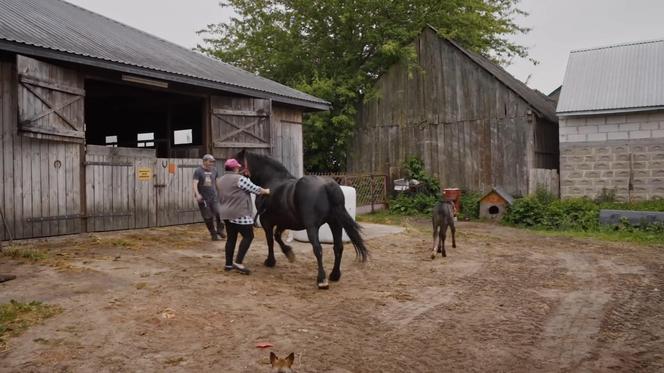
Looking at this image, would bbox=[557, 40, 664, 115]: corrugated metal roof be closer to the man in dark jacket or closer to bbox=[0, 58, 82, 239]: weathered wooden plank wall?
the man in dark jacket

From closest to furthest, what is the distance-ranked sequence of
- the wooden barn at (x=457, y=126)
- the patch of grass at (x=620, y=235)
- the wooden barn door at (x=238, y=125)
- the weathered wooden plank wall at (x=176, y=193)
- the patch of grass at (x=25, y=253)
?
the patch of grass at (x=25, y=253) → the patch of grass at (x=620, y=235) → the weathered wooden plank wall at (x=176, y=193) → the wooden barn door at (x=238, y=125) → the wooden barn at (x=457, y=126)

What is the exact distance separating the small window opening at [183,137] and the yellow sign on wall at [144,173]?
6.01 m

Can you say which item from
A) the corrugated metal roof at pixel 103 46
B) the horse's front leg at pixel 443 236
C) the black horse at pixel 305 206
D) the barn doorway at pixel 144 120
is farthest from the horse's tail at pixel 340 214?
the barn doorway at pixel 144 120

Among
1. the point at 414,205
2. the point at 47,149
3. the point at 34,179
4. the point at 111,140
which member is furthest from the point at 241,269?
the point at 111,140

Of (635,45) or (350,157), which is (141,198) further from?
(635,45)

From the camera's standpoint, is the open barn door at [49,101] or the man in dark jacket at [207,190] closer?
the open barn door at [49,101]

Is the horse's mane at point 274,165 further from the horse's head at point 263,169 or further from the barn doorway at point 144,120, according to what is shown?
the barn doorway at point 144,120

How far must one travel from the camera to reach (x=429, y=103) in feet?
63.1

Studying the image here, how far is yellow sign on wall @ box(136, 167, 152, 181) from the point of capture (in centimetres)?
1100

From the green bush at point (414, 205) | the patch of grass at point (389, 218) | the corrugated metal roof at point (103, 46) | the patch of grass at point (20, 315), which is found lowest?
the patch of grass at point (20, 315)

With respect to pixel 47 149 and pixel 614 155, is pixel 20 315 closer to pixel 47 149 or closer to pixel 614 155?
pixel 47 149

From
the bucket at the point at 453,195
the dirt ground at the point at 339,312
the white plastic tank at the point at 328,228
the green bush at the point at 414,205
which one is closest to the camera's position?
the dirt ground at the point at 339,312

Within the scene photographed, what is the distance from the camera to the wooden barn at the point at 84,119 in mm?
8742

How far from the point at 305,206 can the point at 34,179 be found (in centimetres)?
548
